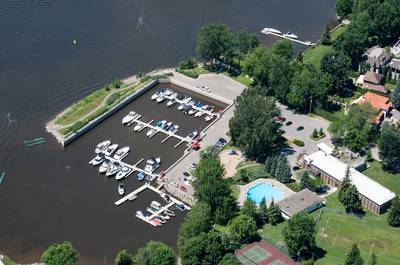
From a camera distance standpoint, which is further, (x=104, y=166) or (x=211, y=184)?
(x=104, y=166)

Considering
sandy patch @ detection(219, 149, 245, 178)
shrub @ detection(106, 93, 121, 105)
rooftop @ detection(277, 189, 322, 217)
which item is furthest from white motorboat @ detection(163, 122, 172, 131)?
rooftop @ detection(277, 189, 322, 217)

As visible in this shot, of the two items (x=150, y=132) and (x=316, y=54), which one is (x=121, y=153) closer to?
(x=150, y=132)

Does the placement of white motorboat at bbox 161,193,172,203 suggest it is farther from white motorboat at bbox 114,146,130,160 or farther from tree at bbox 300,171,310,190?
tree at bbox 300,171,310,190

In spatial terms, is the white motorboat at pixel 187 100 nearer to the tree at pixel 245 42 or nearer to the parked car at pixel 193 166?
the tree at pixel 245 42

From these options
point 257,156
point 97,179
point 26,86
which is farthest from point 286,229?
point 26,86

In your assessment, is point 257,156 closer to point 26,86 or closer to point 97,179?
point 97,179

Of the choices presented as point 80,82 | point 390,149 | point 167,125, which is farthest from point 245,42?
point 390,149
